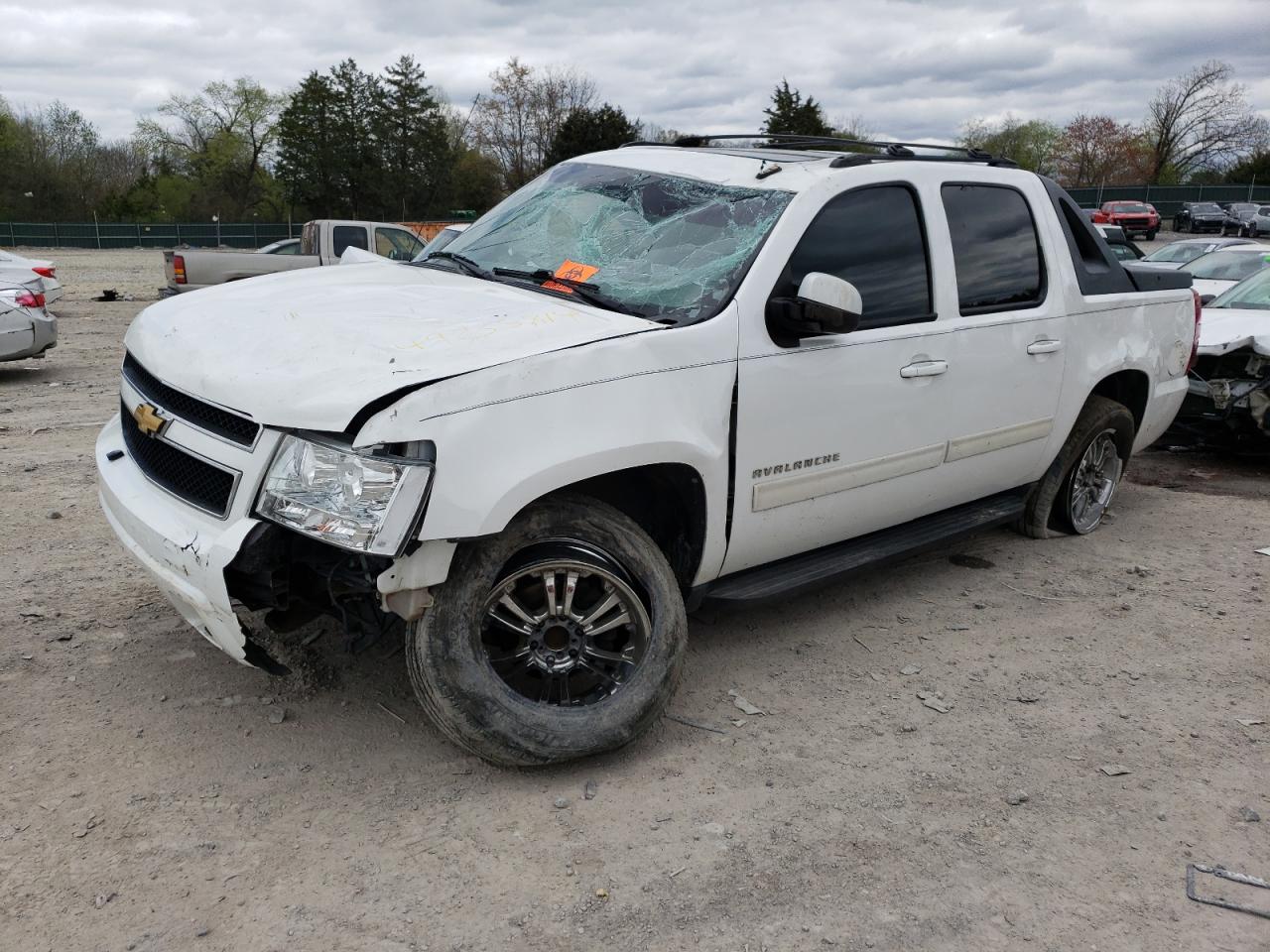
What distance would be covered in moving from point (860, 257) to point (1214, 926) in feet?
8.16

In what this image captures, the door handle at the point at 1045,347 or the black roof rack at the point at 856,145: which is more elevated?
the black roof rack at the point at 856,145

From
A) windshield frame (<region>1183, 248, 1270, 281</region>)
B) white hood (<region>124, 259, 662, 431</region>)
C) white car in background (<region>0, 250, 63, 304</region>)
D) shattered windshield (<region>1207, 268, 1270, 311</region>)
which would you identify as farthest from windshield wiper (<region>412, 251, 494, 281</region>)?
windshield frame (<region>1183, 248, 1270, 281</region>)

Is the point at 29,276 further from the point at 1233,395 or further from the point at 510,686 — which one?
the point at 1233,395

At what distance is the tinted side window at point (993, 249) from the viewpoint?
14.7 ft

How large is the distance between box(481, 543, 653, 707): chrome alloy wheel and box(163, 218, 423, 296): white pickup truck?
1219cm

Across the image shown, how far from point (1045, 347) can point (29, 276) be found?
11885 mm

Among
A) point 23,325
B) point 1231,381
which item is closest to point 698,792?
point 1231,381

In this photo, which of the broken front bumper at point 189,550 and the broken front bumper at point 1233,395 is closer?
the broken front bumper at point 189,550

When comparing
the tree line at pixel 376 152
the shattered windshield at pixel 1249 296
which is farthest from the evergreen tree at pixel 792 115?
the shattered windshield at pixel 1249 296

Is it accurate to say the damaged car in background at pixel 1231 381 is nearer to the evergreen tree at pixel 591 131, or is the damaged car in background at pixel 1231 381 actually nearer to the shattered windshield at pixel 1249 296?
the shattered windshield at pixel 1249 296

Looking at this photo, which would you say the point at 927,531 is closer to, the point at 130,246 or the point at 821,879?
the point at 821,879

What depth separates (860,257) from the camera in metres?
4.04

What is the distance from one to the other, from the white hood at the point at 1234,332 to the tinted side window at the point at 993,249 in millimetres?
3022

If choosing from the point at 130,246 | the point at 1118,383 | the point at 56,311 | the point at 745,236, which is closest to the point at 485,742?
the point at 745,236
